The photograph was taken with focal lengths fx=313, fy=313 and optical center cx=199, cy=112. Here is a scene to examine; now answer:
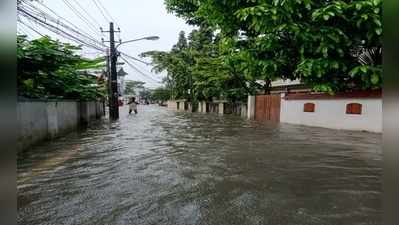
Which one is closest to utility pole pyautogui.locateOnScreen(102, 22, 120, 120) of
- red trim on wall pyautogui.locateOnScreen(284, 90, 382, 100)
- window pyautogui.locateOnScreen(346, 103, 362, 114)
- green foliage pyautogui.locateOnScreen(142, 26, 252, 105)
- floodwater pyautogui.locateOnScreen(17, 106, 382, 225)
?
green foliage pyautogui.locateOnScreen(142, 26, 252, 105)

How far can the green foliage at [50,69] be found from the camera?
25.9 ft

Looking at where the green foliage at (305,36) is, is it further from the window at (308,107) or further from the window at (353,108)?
the window at (308,107)

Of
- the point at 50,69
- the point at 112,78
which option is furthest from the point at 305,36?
the point at 112,78

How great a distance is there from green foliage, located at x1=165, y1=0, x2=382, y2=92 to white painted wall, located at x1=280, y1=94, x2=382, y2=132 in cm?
87

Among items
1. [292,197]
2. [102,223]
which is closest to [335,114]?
[292,197]

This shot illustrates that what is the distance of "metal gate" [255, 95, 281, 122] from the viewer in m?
16.5

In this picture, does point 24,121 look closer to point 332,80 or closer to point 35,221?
point 35,221

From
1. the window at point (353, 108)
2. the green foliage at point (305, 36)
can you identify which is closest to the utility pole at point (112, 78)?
the green foliage at point (305, 36)

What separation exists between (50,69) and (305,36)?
7.04 m

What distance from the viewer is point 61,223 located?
3.14m

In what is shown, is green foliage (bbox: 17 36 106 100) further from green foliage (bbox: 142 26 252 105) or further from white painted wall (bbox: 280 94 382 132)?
white painted wall (bbox: 280 94 382 132)

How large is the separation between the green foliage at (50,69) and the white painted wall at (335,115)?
8.85 m

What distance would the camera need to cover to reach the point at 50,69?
8961 millimetres

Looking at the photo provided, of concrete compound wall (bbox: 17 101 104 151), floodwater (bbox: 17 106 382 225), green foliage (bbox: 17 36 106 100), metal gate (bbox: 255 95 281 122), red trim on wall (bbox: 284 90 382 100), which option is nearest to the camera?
floodwater (bbox: 17 106 382 225)
